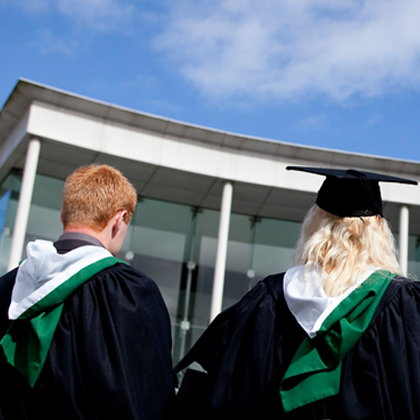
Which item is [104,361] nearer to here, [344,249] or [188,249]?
[344,249]

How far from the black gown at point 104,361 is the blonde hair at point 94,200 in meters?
0.25

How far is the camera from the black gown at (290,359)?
2318mm

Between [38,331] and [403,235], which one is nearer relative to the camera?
[38,331]

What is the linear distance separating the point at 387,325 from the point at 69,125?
31.0 ft

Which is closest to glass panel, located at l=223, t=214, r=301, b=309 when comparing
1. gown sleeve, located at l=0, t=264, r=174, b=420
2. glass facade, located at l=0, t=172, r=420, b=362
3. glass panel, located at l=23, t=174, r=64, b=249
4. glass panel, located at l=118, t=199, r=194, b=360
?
glass facade, located at l=0, t=172, r=420, b=362

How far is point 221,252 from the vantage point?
11.7m

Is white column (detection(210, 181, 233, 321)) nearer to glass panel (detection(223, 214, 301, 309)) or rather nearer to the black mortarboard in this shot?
glass panel (detection(223, 214, 301, 309))

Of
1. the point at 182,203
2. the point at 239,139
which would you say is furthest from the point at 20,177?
the point at 239,139

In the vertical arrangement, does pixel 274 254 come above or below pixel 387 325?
above

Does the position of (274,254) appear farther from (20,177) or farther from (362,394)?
(362,394)

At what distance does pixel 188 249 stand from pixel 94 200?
10.6 metres

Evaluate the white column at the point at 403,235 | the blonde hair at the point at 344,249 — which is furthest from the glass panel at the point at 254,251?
the blonde hair at the point at 344,249

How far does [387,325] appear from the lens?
7.86ft

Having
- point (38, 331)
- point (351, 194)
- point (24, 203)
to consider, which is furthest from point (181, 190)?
point (38, 331)
